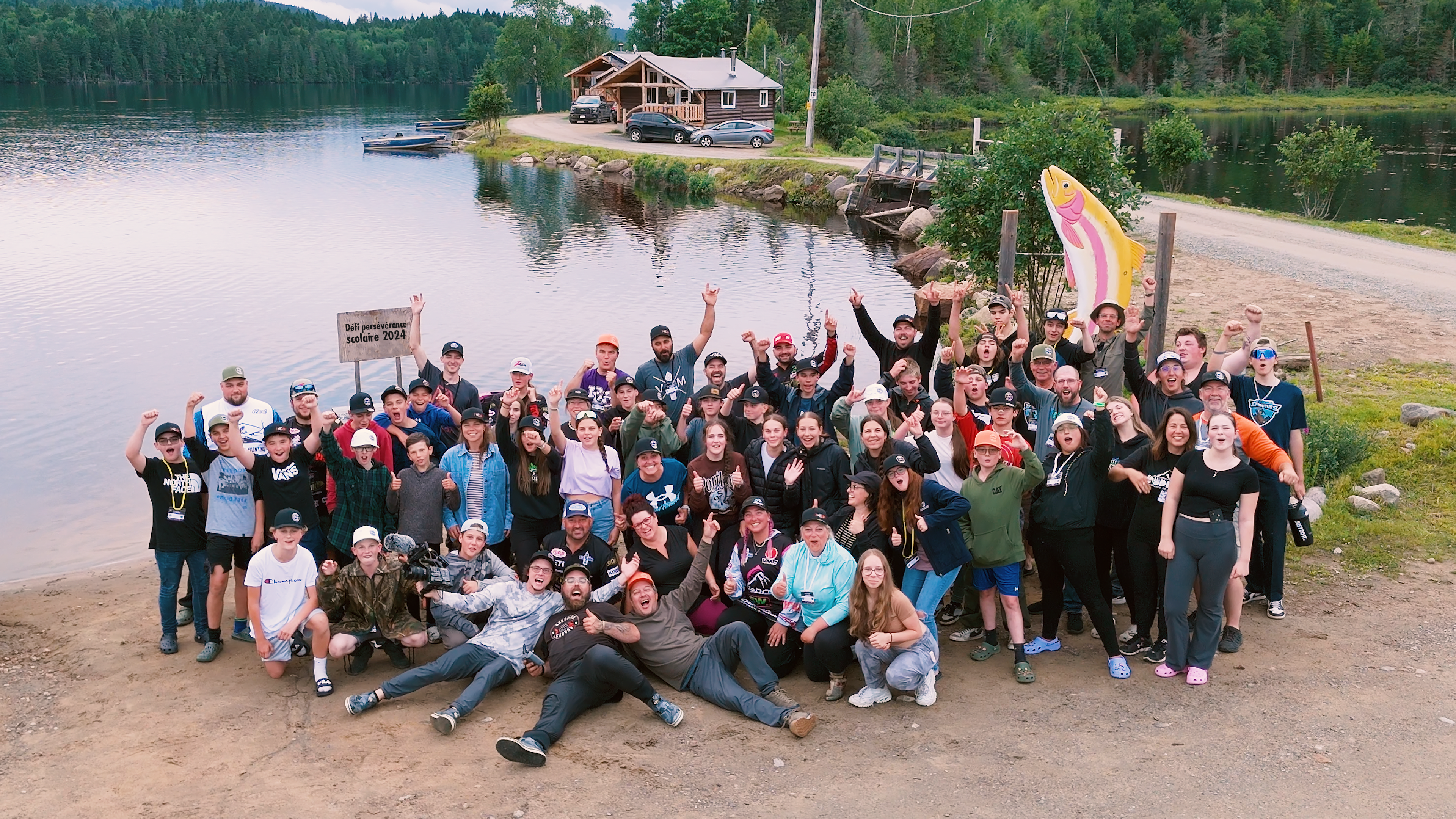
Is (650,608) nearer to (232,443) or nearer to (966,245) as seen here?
(232,443)

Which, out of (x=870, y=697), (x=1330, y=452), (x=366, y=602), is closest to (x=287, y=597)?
(x=366, y=602)

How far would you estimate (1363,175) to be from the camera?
44.0 m

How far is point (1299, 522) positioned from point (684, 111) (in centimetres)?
5016

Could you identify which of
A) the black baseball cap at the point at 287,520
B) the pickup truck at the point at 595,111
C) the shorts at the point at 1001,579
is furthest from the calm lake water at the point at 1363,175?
the black baseball cap at the point at 287,520

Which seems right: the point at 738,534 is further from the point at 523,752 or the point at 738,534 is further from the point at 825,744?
the point at 523,752

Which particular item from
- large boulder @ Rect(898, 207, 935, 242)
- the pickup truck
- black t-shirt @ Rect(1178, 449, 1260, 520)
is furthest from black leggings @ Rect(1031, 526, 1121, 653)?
the pickup truck

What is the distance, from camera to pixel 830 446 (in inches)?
319

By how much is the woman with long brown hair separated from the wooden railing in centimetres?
5010

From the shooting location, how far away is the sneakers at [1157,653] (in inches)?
305

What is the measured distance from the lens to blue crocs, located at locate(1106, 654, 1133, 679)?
7543 mm

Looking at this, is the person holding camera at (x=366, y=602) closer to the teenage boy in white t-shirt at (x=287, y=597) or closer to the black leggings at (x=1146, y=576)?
the teenage boy in white t-shirt at (x=287, y=597)

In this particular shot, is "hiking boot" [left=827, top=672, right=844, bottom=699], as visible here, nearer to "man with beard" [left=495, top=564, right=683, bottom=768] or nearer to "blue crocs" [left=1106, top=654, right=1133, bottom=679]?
"man with beard" [left=495, top=564, right=683, bottom=768]

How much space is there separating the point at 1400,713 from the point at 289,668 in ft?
24.5

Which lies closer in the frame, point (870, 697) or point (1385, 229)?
point (870, 697)
